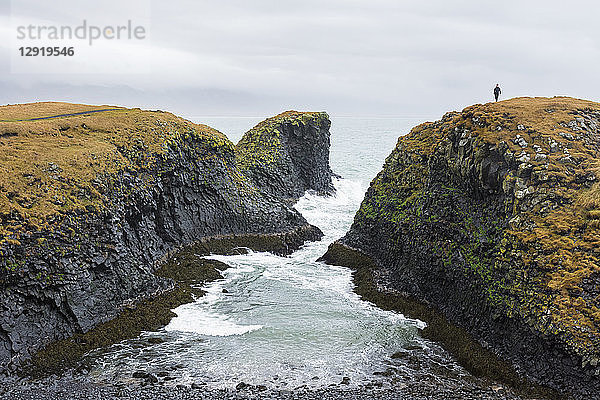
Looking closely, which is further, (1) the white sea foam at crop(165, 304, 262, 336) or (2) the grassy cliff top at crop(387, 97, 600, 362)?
(1) the white sea foam at crop(165, 304, 262, 336)

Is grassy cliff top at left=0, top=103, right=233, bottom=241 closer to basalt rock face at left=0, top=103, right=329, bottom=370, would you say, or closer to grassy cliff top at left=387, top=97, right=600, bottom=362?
basalt rock face at left=0, top=103, right=329, bottom=370

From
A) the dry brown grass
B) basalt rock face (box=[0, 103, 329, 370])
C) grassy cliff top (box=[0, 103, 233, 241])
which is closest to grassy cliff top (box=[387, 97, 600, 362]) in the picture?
basalt rock face (box=[0, 103, 329, 370])

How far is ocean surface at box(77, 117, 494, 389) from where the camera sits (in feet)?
76.8

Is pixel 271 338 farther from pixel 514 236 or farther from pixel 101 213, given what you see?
pixel 514 236

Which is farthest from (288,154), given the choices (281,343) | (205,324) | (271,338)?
(281,343)

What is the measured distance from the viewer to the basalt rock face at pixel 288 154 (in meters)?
62.2

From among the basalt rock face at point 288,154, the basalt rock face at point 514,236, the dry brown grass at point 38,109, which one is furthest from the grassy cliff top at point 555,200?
the dry brown grass at point 38,109

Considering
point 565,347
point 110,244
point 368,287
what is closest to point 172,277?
point 110,244

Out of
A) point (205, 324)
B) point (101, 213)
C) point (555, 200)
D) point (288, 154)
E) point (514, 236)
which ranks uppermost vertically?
point (288, 154)

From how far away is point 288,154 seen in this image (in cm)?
6844

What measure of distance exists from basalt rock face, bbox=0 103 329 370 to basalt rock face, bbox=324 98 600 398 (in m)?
16.5

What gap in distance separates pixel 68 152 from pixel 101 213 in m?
6.60

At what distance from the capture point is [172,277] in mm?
36719

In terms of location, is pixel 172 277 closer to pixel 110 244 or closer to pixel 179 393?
pixel 110 244
